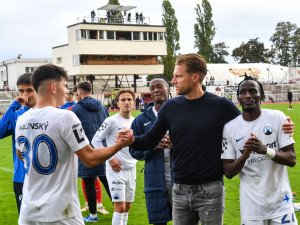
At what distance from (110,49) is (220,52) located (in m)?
51.6

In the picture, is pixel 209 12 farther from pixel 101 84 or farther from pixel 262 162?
pixel 262 162

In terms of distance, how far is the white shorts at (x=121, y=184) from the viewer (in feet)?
20.6

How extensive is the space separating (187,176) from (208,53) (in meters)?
87.2

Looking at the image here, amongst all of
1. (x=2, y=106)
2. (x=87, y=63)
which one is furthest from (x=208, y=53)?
(x=2, y=106)

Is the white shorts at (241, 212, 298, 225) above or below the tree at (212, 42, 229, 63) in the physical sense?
below

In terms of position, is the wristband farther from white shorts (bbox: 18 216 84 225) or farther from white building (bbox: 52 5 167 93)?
white building (bbox: 52 5 167 93)

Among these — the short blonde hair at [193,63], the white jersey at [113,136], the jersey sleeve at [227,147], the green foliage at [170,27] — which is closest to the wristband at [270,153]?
the jersey sleeve at [227,147]

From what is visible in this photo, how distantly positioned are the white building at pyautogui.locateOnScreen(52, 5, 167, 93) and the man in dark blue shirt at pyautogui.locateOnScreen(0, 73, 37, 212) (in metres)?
56.6

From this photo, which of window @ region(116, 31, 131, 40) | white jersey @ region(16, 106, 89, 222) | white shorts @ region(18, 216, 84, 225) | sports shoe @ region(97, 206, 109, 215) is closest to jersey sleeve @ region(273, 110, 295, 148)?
Result: white jersey @ region(16, 106, 89, 222)

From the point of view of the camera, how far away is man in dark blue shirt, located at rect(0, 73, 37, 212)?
5156mm

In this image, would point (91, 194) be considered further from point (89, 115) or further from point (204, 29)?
point (204, 29)

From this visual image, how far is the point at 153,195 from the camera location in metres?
5.20

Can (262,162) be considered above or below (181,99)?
below

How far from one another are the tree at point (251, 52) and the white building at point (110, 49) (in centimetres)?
4258
